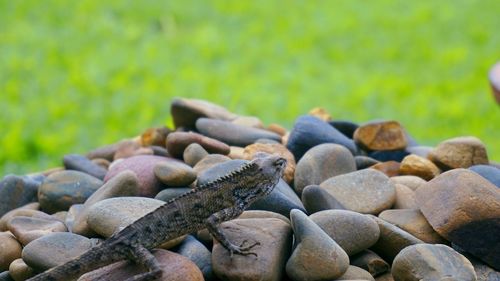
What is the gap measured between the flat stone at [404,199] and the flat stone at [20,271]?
7.91 ft

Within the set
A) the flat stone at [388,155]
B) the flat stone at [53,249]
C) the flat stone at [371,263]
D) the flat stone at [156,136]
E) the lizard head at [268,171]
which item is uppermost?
the lizard head at [268,171]

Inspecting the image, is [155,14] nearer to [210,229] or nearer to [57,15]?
[57,15]

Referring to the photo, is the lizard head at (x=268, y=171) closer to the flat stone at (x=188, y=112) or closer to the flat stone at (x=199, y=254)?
the flat stone at (x=199, y=254)

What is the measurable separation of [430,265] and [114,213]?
189cm

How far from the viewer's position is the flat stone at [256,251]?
439 cm

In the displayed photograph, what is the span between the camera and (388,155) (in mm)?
6441

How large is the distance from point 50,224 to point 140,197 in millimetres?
676

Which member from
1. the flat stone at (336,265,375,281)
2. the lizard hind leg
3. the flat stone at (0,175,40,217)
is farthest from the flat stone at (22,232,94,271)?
the flat stone at (336,265,375,281)

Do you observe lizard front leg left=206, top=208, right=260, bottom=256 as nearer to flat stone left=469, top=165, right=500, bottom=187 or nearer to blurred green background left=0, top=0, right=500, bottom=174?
flat stone left=469, top=165, right=500, bottom=187

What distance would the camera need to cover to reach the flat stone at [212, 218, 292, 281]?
14.4 feet

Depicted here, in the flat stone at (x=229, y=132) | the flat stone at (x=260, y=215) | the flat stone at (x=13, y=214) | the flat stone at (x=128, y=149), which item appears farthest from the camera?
the flat stone at (x=128, y=149)

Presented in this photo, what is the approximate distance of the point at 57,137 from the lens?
33.3ft

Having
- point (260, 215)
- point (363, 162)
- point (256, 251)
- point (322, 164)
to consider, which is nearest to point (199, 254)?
point (256, 251)

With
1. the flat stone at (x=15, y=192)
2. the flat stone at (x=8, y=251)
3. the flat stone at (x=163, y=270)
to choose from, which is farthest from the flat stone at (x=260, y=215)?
the flat stone at (x=15, y=192)
